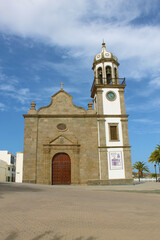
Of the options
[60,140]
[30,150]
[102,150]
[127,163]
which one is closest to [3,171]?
[30,150]

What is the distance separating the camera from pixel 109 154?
2502cm

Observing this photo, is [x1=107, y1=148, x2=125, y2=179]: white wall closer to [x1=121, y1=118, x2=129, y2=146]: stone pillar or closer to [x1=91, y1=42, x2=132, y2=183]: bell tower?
[x1=91, y1=42, x2=132, y2=183]: bell tower

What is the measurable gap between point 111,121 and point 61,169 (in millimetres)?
8415

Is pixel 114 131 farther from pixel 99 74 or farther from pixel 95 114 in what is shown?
pixel 99 74

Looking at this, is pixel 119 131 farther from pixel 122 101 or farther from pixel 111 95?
pixel 111 95

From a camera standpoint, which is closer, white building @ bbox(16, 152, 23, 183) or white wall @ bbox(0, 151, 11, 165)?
white building @ bbox(16, 152, 23, 183)

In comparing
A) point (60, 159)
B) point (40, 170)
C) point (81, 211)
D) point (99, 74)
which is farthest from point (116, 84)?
point (81, 211)

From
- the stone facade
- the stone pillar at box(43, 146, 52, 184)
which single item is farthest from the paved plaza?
the stone facade

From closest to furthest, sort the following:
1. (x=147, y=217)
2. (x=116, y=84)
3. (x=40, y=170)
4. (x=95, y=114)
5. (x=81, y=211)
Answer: (x=147, y=217) < (x=81, y=211) < (x=40, y=170) < (x=95, y=114) < (x=116, y=84)

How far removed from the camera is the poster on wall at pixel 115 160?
24.8 metres

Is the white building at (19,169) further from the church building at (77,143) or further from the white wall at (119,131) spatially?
the white wall at (119,131)

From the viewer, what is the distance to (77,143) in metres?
24.9

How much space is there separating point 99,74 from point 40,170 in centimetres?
1512

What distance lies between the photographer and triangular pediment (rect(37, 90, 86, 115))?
85.5 ft
